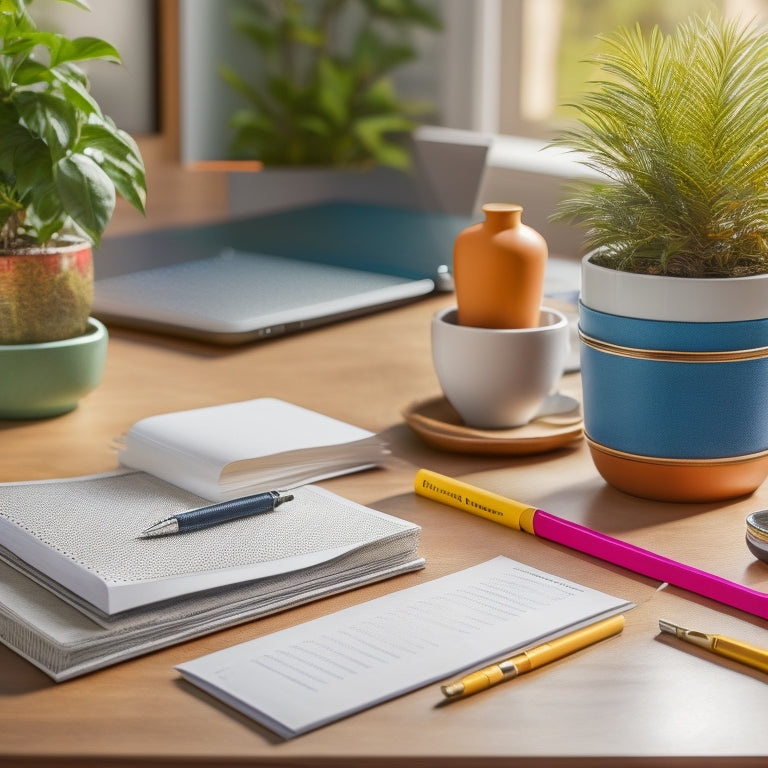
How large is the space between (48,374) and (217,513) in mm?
360

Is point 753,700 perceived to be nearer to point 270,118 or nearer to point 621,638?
point 621,638

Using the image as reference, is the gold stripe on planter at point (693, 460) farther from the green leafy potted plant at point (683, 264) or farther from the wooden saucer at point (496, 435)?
the wooden saucer at point (496, 435)

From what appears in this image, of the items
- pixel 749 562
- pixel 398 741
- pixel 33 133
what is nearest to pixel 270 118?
pixel 33 133

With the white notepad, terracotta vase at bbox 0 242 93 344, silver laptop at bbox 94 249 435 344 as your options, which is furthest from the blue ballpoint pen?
silver laptop at bbox 94 249 435 344

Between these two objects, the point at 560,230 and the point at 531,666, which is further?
the point at 560,230

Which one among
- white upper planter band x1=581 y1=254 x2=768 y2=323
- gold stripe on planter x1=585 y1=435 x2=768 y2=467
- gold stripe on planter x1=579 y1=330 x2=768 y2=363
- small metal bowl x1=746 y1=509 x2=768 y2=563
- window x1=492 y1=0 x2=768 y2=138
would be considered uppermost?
window x1=492 y1=0 x2=768 y2=138

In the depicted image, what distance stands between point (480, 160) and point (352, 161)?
72cm

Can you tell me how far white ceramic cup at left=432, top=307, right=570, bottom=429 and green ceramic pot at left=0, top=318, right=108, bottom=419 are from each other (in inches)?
13.2

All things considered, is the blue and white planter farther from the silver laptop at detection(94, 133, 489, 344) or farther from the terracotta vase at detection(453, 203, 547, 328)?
the silver laptop at detection(94, 133, 489, 344)

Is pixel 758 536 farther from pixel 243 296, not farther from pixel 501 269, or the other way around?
pixel 243 296

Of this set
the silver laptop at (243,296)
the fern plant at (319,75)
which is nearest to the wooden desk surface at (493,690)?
the silver laptop at (243,296)

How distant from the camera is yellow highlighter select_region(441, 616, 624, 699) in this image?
637 mm

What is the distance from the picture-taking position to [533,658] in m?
0.67

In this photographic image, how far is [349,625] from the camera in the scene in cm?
71
